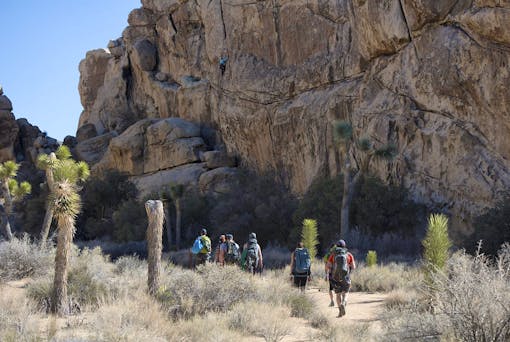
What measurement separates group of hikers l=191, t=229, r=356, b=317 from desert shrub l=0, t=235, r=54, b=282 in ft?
17.1

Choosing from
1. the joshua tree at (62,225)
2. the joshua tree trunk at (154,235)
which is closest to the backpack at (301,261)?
the joshua tree trunk at (154,235)

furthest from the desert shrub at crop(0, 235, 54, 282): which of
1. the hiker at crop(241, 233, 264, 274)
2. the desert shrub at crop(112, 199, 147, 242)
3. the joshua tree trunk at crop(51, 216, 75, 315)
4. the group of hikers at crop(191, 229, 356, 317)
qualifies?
the desert shrub at crop(112, 199, 147, 242)

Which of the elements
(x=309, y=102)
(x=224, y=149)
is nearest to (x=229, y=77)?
(x=224, y=149)

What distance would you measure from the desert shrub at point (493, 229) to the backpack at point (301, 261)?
6326 millimetres

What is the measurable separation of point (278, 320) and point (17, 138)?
51.8m

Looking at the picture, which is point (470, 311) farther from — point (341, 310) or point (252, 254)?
point (252, 254)

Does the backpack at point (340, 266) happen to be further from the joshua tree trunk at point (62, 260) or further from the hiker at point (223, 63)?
the hiker at point (223, 63)

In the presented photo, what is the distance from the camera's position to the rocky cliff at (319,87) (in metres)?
20.0

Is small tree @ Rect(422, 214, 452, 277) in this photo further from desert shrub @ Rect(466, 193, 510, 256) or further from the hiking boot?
desert shrub @ Rect(466, 193, 510, 256)

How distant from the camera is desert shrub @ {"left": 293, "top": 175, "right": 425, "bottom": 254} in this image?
74.2 feet

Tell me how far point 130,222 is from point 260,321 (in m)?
26.6

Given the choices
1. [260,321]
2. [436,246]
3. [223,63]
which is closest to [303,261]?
[436,246]

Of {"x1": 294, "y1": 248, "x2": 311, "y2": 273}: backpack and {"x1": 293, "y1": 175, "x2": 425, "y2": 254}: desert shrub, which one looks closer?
{"x1": 294, "y1": 248, "x2": 311, "y2": 273}: backpack

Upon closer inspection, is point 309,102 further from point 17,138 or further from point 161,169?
point 17,138
